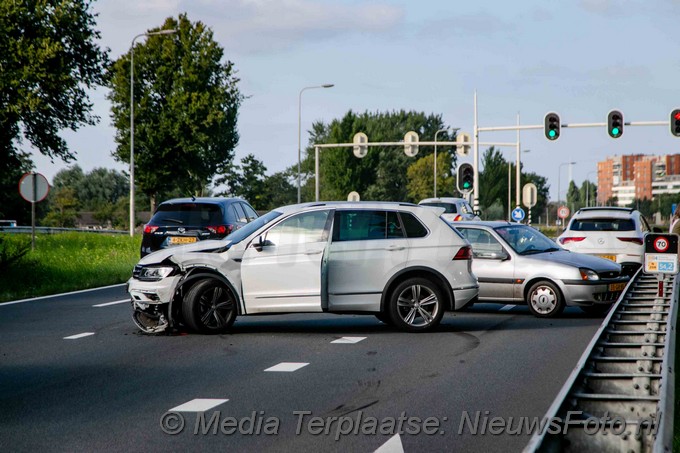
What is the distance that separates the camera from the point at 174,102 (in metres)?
60.1

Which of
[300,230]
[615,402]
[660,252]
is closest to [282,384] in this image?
[615,402]

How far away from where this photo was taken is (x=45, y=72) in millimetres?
40938

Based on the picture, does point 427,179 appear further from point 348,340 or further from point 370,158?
point 348,340

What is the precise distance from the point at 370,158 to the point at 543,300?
88.8 m

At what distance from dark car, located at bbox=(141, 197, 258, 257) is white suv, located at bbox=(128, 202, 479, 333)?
7498 mm

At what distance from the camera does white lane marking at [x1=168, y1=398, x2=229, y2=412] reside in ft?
24.5

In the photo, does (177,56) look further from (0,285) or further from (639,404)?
(639,404)

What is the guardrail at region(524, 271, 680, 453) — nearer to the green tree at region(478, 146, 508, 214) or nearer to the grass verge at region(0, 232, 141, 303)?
the grass verge at region(0, 232, 141, 303)

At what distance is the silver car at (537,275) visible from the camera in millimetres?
14609

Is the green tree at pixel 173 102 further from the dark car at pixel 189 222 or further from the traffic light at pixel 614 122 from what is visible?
the dark car at pixel 189 222

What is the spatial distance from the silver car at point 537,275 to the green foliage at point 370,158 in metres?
85.8

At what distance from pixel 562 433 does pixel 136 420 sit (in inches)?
128

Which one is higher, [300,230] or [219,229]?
[300,230]

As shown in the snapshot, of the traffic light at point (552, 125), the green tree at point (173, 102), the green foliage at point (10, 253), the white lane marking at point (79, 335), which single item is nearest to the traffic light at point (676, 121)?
the traffic light at point (552, 125)
